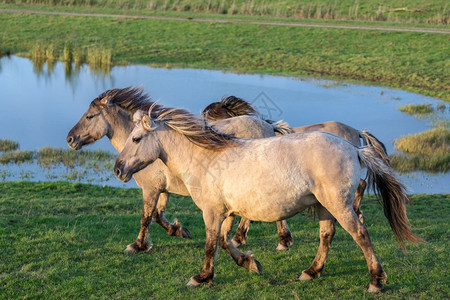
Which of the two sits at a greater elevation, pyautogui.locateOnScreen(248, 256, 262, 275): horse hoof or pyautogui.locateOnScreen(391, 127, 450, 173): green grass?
pyautogui.locateOnScreen(248, 256, 262, 275): horse hoof

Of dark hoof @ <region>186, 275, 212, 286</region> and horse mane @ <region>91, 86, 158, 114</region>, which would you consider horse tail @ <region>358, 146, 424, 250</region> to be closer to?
dark hoof @ <region>186, 275, 212, 286</region>

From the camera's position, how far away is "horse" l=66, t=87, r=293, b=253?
8117 millimetres

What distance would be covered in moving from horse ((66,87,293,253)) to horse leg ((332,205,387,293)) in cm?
189

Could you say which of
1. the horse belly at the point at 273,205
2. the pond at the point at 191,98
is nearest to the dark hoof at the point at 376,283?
the horse belly at the point at 273,205

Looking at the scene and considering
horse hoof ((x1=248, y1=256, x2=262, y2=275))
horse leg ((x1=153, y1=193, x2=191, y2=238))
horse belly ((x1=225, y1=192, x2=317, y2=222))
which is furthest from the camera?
horse leg ((x1=153, y1=193, x2=191, y2=238))

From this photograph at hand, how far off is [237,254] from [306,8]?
32685 millimetres

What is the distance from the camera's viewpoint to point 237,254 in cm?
705

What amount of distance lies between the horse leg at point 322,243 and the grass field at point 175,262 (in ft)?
0.36

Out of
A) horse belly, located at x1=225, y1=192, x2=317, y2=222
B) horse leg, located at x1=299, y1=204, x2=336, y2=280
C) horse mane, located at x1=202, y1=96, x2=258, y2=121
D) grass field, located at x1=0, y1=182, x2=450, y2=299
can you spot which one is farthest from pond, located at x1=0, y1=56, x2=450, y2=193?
horse belly, located at x1=225, y1=192, x2=317, y2=222

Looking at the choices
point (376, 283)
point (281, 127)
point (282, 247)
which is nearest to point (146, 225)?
point (282, 247)

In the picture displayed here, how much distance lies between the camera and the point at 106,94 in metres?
8.49

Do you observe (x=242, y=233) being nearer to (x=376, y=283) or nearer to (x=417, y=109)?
(x=376, y=283)

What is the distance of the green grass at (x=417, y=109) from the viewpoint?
2040 centimetres

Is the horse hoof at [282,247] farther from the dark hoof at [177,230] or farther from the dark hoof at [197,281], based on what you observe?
the dark hoof at [197,281]
